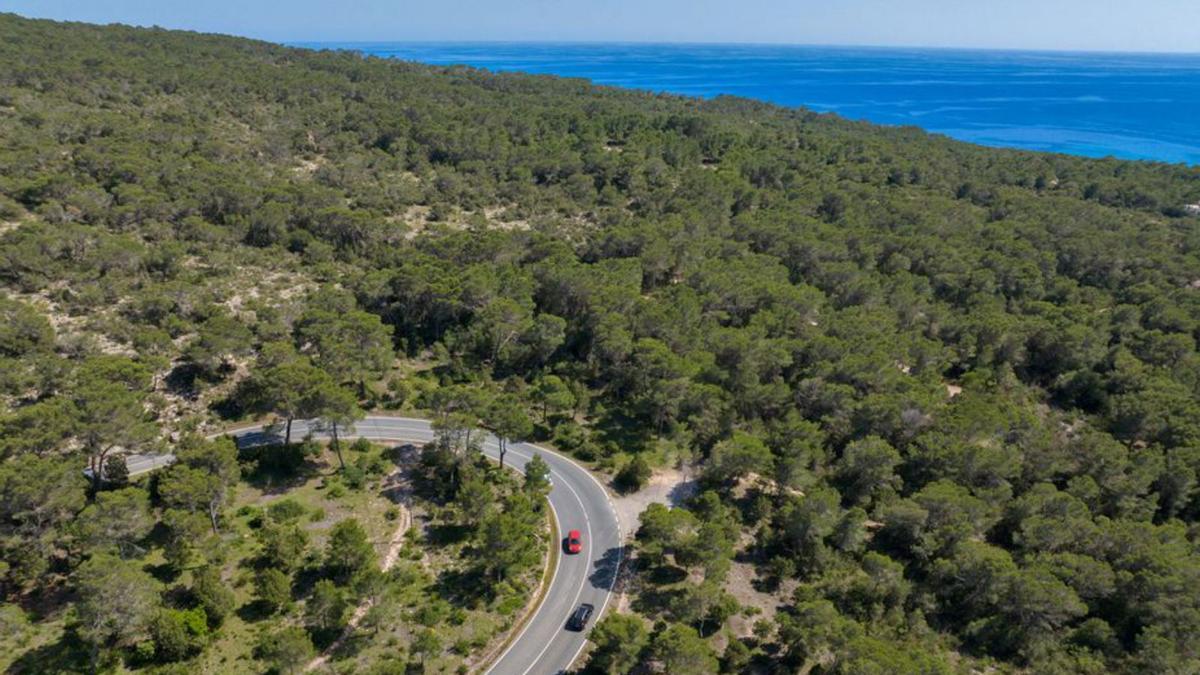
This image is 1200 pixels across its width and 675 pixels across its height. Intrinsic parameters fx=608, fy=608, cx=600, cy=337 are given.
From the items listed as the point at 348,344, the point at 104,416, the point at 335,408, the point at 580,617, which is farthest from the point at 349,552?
the point at 348,344

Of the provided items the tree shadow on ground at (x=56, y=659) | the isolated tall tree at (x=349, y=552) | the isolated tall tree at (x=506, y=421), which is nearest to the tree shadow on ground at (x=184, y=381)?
the tree shadow on ground at (x=56, y=659)

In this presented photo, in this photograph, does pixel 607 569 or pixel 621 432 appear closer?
pixel 607 569

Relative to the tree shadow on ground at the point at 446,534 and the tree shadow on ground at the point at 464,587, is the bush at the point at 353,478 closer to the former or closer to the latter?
the tree shadow on ground at the point at 446,534

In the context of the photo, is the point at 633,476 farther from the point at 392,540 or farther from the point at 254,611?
the point at 254,611

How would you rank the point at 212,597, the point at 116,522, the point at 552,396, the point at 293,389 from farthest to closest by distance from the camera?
the point at 552,396 < the point at 293,389 < the point at 116,522 < the point at 212,597

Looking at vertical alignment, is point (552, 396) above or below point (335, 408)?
below
